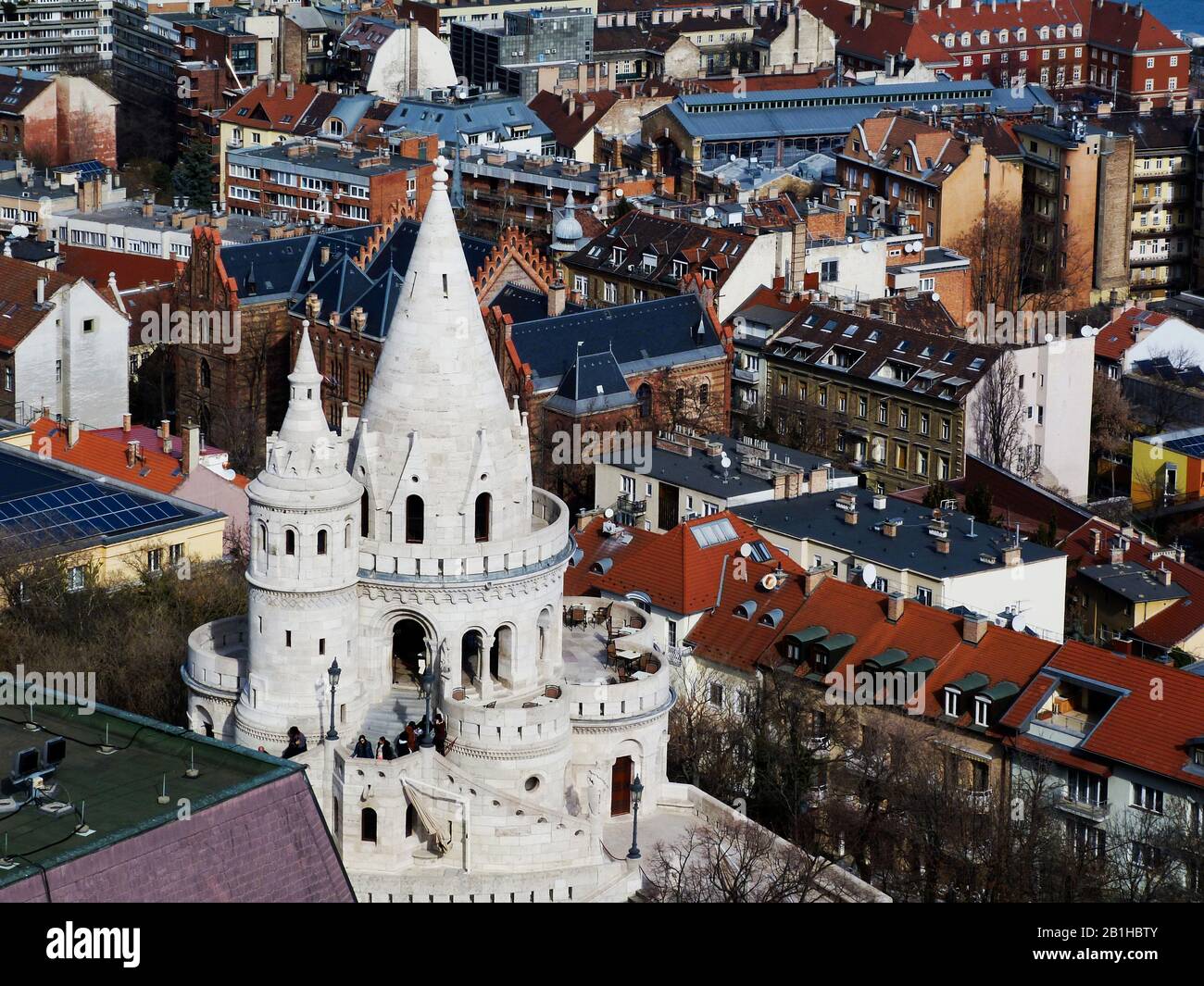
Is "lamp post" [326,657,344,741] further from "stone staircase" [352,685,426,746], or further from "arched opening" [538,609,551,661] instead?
"arched opening" [538,609,551,661]

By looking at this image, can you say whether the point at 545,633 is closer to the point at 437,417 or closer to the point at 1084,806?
the point at 437,417

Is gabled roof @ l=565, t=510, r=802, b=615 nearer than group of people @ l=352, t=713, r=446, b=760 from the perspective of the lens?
No

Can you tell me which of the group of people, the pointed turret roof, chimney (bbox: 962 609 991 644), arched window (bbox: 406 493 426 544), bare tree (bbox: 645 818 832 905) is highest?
the pointed turret roof

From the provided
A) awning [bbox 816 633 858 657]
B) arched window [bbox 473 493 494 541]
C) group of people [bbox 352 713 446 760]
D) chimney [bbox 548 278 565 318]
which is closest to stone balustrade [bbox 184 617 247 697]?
group of people [bbox 352 713 446 760]

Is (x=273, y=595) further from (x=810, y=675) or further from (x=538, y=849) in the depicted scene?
(x=810, y=675)

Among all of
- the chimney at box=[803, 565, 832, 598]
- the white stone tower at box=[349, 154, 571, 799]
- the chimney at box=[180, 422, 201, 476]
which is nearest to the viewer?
the white stone tower at box=[349, 154, 571, 799]

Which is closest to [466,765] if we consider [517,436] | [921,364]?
[517,436]
